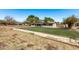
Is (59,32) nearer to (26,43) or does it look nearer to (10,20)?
(26,43)

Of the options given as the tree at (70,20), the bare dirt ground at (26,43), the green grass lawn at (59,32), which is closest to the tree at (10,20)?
the bare dirt ground at (26,43)

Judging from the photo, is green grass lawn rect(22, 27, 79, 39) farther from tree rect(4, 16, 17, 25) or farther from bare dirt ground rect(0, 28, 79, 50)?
tree rect(4, 16, 17, 25)

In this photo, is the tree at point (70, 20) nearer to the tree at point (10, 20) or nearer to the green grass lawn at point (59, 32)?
the green grass lawn at point (59, 32)

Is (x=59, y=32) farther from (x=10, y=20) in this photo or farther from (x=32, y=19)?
(x=10, y=20)

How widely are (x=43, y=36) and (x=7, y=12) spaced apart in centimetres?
55

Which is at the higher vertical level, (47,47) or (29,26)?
(29,26)

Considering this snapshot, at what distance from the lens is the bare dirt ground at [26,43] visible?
12.1ft

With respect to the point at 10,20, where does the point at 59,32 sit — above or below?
below

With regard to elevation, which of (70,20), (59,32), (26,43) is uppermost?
(70,20)

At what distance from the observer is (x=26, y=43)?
12.1 ft

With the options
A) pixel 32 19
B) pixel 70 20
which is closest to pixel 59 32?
pixel 70 20

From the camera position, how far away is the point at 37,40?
371 centimetres
